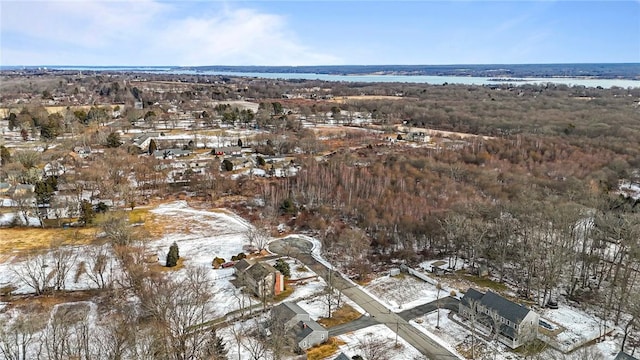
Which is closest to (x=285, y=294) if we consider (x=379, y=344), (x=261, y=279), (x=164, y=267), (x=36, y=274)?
(x=261, y=279)

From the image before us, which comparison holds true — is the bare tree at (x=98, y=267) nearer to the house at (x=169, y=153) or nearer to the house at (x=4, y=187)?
the house at (x=4, y=187)

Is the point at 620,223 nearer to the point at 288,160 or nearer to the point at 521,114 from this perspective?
the point at 288,160

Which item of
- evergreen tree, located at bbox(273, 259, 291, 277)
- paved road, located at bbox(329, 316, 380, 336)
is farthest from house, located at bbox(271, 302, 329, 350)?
evergreen tree, located at bbox(273, 259, 291, 277)

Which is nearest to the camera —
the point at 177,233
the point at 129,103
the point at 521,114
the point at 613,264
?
the point at 613,264

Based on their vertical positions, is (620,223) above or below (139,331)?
above

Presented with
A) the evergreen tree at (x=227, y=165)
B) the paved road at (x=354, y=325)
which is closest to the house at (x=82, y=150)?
the evergreen tree at (x=227, y=165)

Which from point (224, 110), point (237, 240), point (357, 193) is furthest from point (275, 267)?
point (224, 110)
